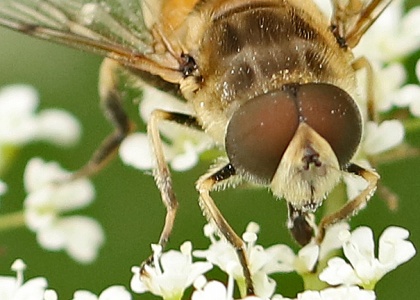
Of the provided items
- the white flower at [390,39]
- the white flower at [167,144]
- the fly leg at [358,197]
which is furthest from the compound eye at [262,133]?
the white flower at [390,39]

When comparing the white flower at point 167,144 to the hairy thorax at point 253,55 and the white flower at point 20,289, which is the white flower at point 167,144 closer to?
the hairy thorax at point 253,55

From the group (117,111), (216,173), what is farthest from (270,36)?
(117,111)

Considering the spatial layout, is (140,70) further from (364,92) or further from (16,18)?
(364,92)

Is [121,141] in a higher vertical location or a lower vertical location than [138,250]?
higher

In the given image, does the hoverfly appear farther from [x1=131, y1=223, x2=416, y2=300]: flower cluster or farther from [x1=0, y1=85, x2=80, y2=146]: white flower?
[x1=0, y1=85, x2=80, y2=146]: white flower

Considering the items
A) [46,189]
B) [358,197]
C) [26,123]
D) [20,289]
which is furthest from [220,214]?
[26,123]

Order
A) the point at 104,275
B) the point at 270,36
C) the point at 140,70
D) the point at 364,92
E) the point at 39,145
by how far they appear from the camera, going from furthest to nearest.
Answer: the point at 39,145 < the point at 104,275 < the point at 364,92 < the point at 140,70 < the point at 270,36

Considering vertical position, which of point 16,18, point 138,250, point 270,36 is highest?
point 16,18

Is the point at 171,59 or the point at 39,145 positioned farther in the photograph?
the point at 39,145
